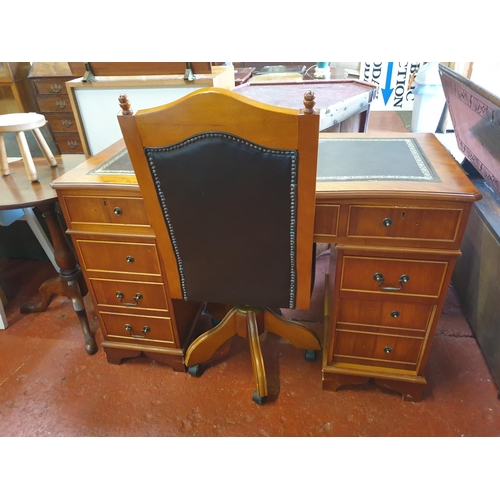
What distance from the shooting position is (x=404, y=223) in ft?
3.85

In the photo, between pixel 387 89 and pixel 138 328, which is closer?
pixel 138 328

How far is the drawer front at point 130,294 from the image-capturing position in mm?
1516

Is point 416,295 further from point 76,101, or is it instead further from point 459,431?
point 76,101

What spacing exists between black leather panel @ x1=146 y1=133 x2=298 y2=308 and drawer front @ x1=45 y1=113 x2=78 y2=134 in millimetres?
2680

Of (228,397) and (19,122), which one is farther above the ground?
(19,122)

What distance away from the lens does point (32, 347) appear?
6.19 feet

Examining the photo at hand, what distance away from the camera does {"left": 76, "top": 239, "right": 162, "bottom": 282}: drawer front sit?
1.41 metres

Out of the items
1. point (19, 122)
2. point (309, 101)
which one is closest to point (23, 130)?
point (19, 122)

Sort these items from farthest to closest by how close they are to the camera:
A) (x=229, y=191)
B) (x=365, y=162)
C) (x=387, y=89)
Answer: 1. (x=387, y=89)
2. (x=365, y=162)
3. (x=229, y=191)

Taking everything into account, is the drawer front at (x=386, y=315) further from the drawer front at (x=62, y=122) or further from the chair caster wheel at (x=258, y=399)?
the drawer front at (x=62, y=122)

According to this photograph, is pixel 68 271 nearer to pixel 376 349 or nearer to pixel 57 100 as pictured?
pixel 376 349

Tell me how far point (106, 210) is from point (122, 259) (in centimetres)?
20

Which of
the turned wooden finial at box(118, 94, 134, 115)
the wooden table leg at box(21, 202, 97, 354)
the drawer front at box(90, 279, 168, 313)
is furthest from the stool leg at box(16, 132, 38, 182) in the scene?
the turned wooden finial at box(118, 94, 134, 115)

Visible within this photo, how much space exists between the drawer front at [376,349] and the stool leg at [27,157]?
1368 millimetres
